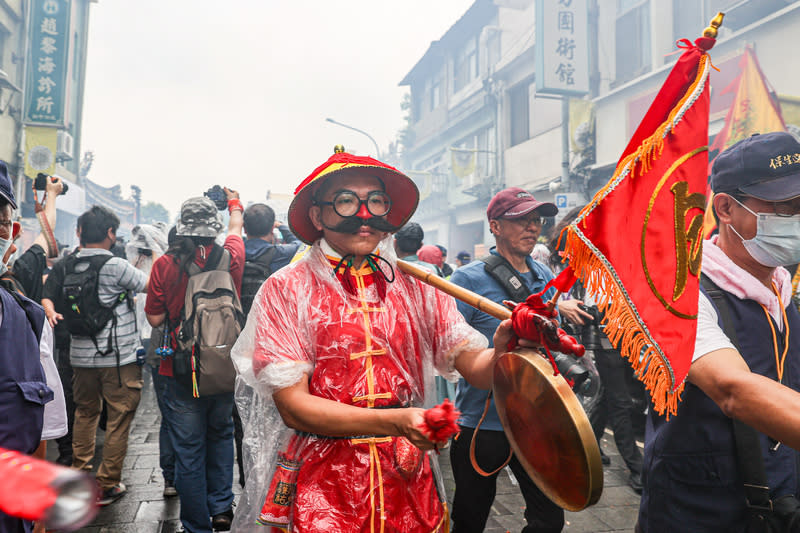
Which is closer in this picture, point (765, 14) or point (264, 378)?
point (264, 378)

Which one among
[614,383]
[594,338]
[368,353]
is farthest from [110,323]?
[614,383]

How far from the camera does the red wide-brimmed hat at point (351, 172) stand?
1.98m

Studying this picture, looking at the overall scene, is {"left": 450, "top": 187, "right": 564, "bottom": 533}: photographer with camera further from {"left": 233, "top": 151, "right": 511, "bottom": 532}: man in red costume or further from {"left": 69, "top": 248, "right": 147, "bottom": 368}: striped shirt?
{"left": 69, "top": 248, "right": 147, "bottom": 368}: striped shirt

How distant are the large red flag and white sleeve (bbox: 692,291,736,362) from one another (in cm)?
14

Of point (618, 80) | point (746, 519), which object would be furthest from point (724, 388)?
point (618, 80)

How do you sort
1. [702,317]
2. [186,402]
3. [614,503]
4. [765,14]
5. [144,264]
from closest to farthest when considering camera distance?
[702,317]
[186,402]
[614,503]
[144,264]
[765,14]

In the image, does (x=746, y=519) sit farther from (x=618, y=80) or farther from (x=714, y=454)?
(x=618, y=80)

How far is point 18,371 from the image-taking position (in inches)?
67.8

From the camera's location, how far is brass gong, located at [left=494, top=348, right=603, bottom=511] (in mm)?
1225

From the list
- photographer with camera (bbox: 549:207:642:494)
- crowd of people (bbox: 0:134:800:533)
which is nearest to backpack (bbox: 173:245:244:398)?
crowd of people (bbox: 0:134:800:533)

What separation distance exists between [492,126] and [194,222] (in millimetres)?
18319

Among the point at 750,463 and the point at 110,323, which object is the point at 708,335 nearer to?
the point at 750,463

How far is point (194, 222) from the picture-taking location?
3566 millimetres

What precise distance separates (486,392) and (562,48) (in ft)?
39.3
